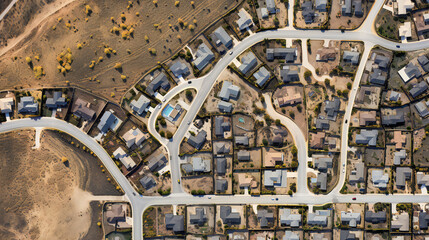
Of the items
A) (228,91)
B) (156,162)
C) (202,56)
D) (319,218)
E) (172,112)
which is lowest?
(319,218)

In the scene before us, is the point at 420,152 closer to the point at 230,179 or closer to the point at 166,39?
the point at 230,179

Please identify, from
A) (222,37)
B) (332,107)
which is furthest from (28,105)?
(332,107)

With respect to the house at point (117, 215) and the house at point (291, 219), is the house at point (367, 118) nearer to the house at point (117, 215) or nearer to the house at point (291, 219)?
the house at point (291, 219)

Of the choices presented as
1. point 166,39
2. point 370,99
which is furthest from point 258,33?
point 370,99

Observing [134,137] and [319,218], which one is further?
[134,137]

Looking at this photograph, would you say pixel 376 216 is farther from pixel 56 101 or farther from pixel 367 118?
pixel 56 101

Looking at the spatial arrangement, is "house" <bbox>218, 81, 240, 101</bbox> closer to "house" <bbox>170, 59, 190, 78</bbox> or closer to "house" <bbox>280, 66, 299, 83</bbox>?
"house" <bbox>170, 59, 190, 78</bbox>
